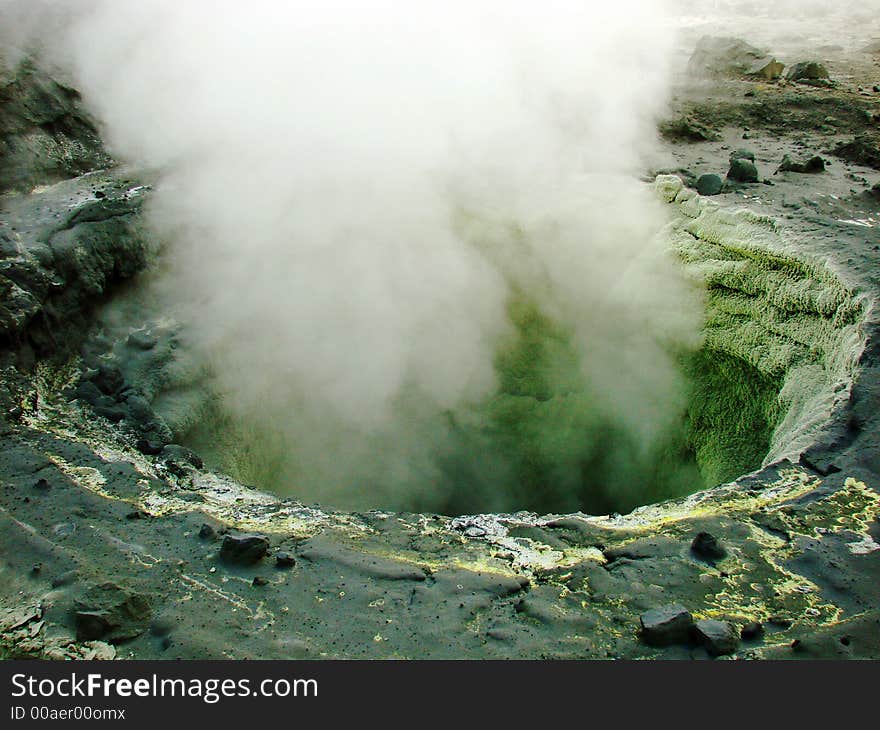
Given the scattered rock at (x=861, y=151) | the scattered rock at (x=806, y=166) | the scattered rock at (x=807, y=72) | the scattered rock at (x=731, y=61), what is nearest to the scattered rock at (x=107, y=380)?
the scattered rock at (x=806, y=166)

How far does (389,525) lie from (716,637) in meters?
1.27

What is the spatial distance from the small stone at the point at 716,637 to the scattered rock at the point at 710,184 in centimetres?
342

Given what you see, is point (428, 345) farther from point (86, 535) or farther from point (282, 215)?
point (86, 535)

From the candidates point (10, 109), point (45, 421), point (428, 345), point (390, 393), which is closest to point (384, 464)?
point (390, 393)

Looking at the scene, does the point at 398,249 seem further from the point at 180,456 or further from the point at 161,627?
the point at 161,627

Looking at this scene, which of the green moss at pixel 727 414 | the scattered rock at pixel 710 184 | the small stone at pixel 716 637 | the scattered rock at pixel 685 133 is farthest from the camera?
the scattered rock at pixel 685 133

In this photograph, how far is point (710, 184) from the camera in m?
4.84

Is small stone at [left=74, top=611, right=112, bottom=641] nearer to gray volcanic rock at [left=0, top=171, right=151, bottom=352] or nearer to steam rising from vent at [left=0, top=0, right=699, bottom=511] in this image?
gray volcanic rock at [left=0, top=171, right=151, bottom=352]

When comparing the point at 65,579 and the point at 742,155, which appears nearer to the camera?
the point at 65,579

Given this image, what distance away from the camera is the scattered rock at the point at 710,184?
4.83 meters

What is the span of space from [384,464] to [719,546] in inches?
109

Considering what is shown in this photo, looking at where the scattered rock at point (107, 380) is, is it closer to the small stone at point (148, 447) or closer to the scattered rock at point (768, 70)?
the small stone at point (148, 447)

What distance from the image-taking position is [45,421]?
313cm

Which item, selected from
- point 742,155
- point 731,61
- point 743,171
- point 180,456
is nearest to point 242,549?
point 180,456
